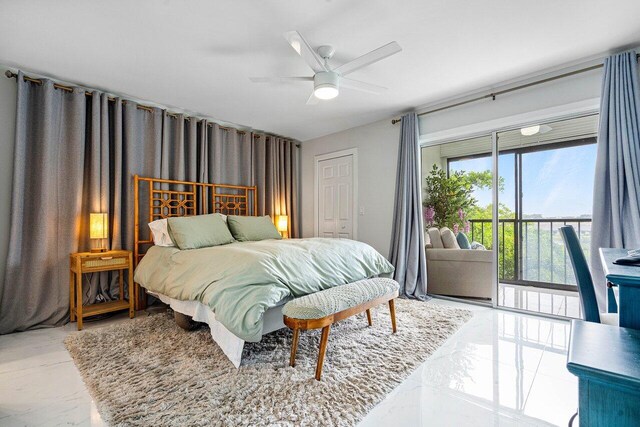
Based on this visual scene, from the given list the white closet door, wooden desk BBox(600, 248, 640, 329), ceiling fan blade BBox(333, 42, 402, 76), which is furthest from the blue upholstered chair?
the white closet door

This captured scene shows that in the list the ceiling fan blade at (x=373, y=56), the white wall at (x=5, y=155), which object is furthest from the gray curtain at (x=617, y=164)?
the white wall at (x=5, y=155)

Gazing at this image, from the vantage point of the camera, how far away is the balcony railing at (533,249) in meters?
3.64

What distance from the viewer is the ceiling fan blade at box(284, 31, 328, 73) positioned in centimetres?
199

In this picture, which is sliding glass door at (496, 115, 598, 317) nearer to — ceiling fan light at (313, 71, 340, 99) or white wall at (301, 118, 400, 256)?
white wall at (301, 118, 400, 256)

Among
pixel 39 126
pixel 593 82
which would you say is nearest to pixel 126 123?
pixel 39 126

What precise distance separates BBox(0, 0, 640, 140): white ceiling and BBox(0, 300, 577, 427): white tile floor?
2456 millimetres

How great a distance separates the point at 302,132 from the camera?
4.96m

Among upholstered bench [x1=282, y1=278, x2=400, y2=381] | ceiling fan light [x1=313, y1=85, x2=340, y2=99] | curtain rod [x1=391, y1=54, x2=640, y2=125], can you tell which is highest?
curtain rod [x1=391, y1=54, x2=640, y2=125]

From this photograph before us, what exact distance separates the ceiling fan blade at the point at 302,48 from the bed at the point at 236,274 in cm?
153

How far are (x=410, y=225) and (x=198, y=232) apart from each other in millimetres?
2580

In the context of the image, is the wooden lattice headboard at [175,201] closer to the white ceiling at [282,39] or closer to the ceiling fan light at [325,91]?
the white ceiling at [282,39]

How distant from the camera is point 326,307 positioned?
1902 millimetres

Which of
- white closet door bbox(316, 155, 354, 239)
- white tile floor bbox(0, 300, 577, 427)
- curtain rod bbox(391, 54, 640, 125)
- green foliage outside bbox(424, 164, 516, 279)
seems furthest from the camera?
white closet door bbox(316, 155, 354, 239)

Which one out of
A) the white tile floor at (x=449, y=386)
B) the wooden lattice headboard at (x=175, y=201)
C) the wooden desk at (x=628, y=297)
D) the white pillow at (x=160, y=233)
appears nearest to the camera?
the wooden desk at (x=628, y=297)
